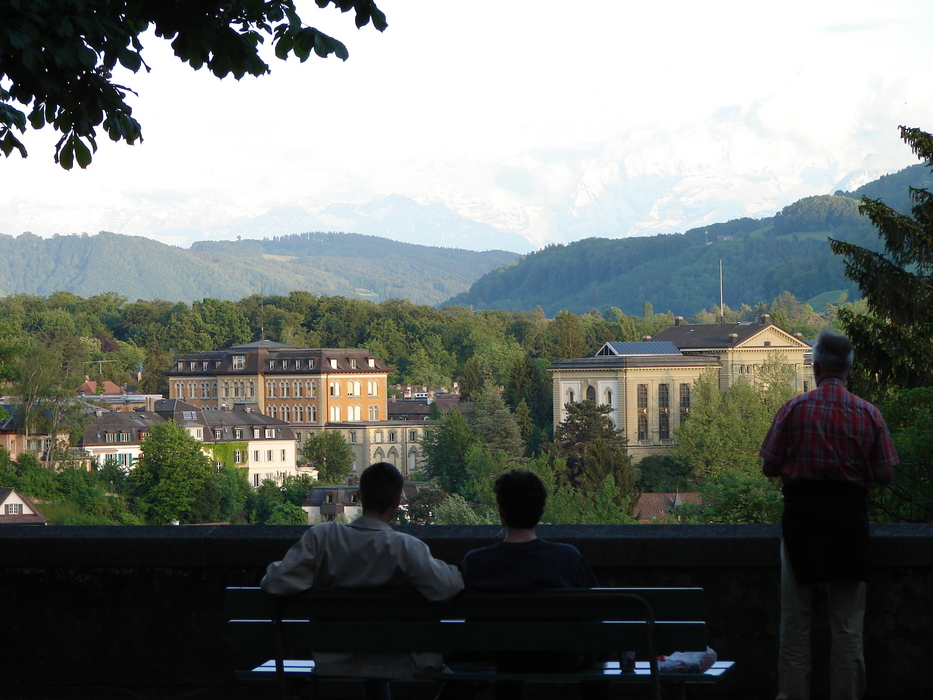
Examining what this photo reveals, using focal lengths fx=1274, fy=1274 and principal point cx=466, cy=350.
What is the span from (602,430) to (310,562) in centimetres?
9226

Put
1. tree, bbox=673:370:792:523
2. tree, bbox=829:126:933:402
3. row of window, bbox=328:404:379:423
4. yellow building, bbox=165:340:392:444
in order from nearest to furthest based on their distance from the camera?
tree, bbox=829:126:933:402 < tree, bbox=673:370:792:523 < row of window, bbox=328:404:379:423 < yellow building, bbox=165:340:392:444

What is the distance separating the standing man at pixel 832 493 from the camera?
16.5 ft

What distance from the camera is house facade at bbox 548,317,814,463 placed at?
111 metres

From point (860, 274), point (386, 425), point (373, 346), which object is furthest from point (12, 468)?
point (373, 346)

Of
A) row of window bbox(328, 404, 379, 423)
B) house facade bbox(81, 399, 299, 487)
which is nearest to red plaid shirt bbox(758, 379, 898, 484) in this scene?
house facade bbox(81, 399, 299, 487)

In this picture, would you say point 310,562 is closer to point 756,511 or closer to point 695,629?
point 695,629

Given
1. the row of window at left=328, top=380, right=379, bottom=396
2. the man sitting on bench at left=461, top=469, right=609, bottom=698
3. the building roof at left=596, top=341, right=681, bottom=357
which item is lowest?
the man sitting on bench at left=461, top=469, right=609, bottom=698

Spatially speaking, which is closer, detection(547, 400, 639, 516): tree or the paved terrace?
the paved terrace

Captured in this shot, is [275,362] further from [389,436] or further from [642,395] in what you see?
[642,395]

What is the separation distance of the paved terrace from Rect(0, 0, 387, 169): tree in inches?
86.0

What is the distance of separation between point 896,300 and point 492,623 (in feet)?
60.3

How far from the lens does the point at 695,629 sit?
4.22m

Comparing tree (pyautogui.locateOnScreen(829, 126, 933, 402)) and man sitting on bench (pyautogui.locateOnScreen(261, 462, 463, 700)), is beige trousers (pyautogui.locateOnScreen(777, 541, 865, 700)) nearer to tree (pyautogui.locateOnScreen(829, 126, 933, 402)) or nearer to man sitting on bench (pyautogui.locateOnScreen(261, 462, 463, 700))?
man sitting on bench (pyautogui.locateOnScreen(261, 462, 463, 700))

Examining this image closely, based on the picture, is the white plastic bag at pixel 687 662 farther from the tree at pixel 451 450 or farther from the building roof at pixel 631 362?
the building roof at pixel 631 362
